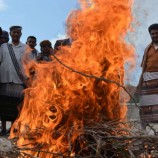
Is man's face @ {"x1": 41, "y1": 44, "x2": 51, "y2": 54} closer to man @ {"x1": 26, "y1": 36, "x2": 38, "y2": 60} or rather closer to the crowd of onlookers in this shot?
the crowd of onlookers

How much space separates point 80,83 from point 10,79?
2.99m

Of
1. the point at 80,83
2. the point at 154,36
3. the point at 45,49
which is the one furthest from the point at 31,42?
the point at 80,83

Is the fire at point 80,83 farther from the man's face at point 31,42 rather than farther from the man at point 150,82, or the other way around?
the man's face at point 31,42

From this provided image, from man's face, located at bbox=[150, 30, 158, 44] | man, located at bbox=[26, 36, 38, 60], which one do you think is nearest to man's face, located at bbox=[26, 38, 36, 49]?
man, located at bbox=[26, 36, 38, 60]

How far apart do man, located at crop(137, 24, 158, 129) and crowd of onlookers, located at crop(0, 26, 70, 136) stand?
1.68 metres

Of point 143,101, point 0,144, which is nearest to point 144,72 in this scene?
point 143,101

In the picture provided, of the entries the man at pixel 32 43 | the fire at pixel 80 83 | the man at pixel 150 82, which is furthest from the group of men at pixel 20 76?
the fire at pixel 80 83

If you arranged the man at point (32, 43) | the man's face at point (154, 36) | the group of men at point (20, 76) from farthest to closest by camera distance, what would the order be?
1. the man at point (32, 43)
2. the group of men at point (20, 76)
3. the man's face at point (154, 36)

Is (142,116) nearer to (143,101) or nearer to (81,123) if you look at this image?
(143,101)

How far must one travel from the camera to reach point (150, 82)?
24.0 ft

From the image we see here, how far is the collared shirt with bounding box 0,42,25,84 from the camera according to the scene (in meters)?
7.59

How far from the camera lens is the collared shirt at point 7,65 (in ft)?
24.9

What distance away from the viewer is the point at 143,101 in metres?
7.41

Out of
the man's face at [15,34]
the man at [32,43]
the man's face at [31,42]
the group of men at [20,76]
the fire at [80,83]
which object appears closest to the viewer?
the fire at [80,83]
